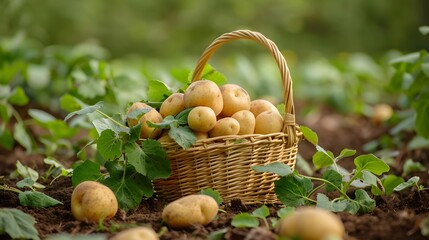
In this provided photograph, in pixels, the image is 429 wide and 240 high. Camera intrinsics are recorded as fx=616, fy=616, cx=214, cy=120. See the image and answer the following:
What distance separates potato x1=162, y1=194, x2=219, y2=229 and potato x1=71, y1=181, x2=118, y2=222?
0.22 m

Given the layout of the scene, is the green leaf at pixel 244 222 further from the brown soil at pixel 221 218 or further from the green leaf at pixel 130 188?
the green leaf at pixel 130 188

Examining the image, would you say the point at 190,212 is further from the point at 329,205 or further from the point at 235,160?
the point at 329,205

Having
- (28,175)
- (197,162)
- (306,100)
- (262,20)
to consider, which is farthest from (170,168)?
(262,20)

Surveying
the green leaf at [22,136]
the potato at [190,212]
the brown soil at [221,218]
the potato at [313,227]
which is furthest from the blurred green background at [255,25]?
the potato at [313,227]

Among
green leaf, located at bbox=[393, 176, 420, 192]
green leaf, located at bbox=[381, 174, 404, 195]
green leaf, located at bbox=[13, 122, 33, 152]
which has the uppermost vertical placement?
green leaf, located at bbox=[393, 176, 420, 192]

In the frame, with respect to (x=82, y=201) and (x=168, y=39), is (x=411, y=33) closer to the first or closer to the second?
(x=168, y=39)

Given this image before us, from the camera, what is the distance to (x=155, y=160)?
7.62ft

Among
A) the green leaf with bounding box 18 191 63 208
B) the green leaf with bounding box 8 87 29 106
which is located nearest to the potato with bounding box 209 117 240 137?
the green leaf with bounding box 18 191 63 208

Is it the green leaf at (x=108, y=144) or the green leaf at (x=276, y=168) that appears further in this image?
the green leaf at (x=108, y=144)

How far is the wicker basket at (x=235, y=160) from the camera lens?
92.2 inches

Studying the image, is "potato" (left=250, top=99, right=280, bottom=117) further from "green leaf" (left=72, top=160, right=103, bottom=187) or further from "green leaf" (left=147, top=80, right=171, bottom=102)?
"green leaf" (left=72, top=160, right=103, bottom=187)

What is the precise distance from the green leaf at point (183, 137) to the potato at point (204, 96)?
130 millimetres

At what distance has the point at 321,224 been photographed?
1557 mm

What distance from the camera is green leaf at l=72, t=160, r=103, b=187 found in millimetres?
2457
